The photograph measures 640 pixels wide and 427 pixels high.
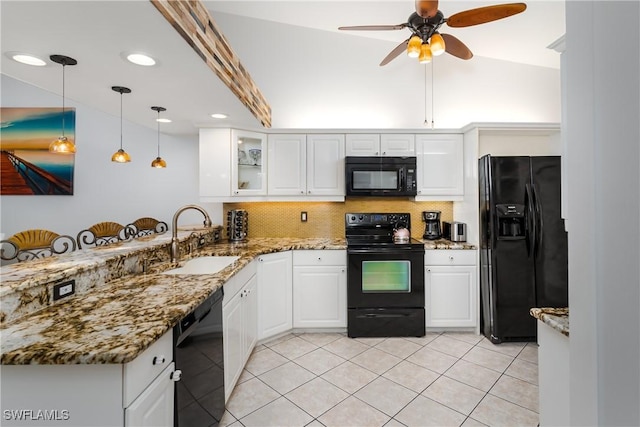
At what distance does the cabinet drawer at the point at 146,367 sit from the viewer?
0.89 m

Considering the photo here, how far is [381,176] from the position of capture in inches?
122

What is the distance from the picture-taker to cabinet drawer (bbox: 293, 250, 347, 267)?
289cm

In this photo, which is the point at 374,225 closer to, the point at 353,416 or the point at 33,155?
the point at 353,416

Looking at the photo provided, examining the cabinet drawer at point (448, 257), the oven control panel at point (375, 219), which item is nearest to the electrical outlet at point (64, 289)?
the oven control panel at point (375, 219)

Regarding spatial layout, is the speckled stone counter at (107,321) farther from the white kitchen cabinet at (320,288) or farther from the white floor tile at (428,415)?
the white floor tile at (428,415)

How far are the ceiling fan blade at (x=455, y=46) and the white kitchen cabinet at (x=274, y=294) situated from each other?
2.41m

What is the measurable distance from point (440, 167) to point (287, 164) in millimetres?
1725

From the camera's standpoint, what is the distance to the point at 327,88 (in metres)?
3.57

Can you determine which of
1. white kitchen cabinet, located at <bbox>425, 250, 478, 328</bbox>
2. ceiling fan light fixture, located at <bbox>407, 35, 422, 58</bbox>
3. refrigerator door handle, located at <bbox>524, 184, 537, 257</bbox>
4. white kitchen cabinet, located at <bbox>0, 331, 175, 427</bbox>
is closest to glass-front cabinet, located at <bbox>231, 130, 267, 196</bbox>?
ceiling fan light fixture, located at <bbox>407, 35, 422, 58</bbox>

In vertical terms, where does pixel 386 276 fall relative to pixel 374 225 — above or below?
below

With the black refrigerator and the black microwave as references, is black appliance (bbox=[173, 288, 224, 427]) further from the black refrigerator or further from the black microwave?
the black refrigerator

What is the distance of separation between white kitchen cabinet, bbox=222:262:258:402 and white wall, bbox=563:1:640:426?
5.39 feet

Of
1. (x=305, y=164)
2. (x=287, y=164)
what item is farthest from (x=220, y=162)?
(x=305, y=164)

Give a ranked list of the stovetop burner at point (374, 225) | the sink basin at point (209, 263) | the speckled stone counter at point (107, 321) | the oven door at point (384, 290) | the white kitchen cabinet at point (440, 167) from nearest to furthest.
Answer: the speckled stone counter at point (107, 321), the sink basin at point (209, 263), the oven door at point (384, 290), the white kitchen cabinet at point (440, 167), the stovetop burner at point (374, 225)
